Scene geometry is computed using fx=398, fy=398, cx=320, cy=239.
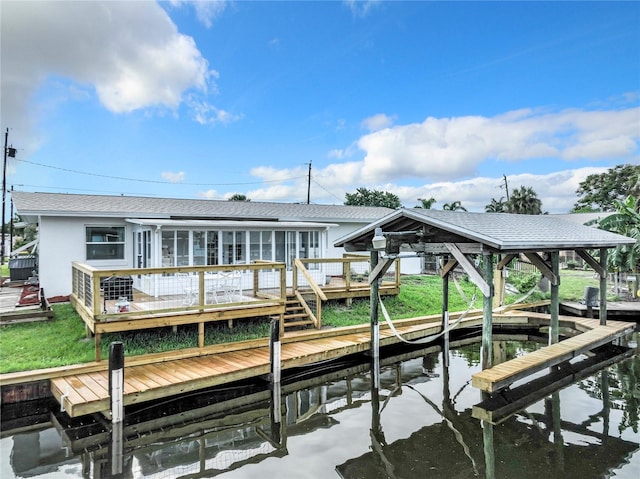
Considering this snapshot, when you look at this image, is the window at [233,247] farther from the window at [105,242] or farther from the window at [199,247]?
the window at [105,242]

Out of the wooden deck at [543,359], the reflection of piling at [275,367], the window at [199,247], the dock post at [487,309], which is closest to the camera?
the wooden deck at [543,359]

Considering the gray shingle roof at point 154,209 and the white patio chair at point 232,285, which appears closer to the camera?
the white patio chair at point 232,285

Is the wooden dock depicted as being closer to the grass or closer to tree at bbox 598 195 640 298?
tree at bbox 598 195 640 298

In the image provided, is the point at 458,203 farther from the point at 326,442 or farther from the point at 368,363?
the point at 326,442

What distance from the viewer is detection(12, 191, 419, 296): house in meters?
11.5

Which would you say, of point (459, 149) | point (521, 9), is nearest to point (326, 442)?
point (521, 9)

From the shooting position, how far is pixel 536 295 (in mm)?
14766

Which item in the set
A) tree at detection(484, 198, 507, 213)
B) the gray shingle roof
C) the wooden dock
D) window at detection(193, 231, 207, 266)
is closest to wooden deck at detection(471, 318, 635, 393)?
the wooden dock

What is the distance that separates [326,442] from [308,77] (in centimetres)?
2053

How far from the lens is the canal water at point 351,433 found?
5090 mm

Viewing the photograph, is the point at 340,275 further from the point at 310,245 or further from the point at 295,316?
the point at 295,316

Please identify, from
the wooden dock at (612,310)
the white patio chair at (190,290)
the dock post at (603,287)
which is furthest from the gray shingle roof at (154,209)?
the dock post at (603,287)

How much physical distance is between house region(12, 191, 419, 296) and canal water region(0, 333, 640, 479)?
17.3 ft

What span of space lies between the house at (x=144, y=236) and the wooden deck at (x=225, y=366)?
421 centimetres
